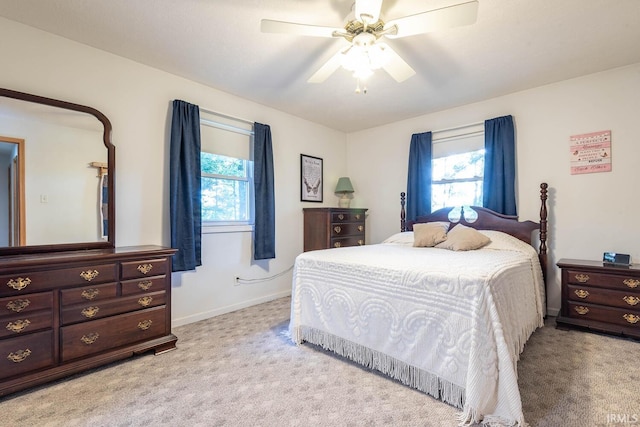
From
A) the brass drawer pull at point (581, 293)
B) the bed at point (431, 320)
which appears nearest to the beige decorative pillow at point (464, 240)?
the bed at point (431, 320)

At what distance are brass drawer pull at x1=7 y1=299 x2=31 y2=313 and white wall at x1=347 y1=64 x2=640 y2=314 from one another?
4421 mm

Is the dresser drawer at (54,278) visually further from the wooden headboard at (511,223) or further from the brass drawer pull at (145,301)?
the wooden headboard at (511,223)

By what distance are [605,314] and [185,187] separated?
4007 millimetres

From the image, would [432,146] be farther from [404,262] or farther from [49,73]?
[49,73]

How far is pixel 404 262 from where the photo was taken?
2.14 meters

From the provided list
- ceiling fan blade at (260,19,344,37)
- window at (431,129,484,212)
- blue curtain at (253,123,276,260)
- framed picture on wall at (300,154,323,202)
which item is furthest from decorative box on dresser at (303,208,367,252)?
ceiling fan blade at (260,19,344,37)

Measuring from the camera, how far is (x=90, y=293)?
79.7 inches

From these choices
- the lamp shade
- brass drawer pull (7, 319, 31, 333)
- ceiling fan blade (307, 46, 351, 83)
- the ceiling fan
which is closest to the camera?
the ceiling fan

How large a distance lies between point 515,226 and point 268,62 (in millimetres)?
3081

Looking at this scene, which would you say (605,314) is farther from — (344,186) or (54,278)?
(54,278)

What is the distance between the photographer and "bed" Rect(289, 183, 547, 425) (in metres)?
1.50

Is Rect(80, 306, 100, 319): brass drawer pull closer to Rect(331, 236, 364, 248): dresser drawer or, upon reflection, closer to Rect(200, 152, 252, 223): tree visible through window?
Rect(200, 152, 252, 223): tree visible through window

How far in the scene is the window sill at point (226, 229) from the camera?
10.6ft

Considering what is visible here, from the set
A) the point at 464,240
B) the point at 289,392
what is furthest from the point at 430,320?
the point at 464,240
